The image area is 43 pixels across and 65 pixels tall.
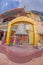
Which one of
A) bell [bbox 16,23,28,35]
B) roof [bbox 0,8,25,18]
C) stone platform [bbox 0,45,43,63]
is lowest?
stone platform [bbox 0,45,43,63]

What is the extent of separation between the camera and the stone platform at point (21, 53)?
15.0 feet

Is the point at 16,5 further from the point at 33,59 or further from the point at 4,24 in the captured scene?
the point at 33,59

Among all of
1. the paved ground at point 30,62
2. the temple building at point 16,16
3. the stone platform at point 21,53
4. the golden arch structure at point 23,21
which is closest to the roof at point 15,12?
the temple building at point 16,16

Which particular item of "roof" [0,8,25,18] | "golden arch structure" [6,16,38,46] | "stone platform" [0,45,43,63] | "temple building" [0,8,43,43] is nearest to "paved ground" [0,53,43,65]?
"stone platform" [0,45,43,63]

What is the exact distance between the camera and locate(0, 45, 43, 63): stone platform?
4582 mm

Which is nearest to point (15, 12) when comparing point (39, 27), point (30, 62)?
point (39, 27)

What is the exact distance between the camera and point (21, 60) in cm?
454

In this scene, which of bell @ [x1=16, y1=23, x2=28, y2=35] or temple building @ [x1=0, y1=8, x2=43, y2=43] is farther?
bell @ [x1=16, y1=23, x2=28, y2=35]

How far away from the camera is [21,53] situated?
4688mm

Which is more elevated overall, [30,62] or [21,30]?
[21,30]

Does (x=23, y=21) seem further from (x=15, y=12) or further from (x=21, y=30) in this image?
(x=21, y=30)

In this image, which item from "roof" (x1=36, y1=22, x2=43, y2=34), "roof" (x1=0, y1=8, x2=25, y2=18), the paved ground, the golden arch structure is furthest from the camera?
"roof" (x1=0, y1=8, x2=25, y2=18)

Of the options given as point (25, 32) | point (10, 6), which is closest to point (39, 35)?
point (25, 32)

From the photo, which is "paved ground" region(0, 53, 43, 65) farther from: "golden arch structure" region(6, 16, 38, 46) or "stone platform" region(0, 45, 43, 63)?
"golden arch structure" region(6, 16, 38, 46)
